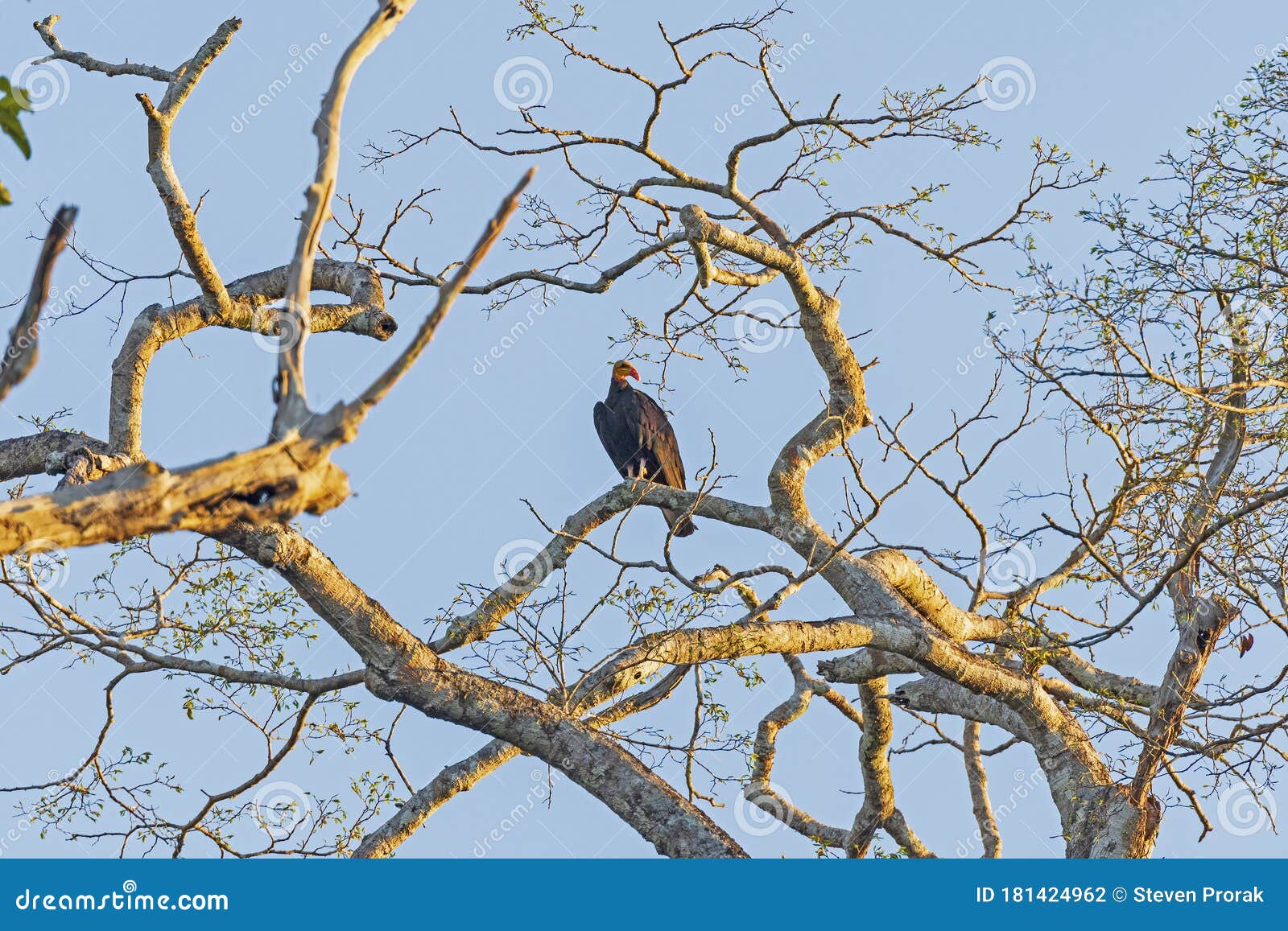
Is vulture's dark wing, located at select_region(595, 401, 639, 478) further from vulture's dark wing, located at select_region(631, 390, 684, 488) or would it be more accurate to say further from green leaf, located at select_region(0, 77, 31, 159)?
green leaf, located at select_region(0, 77, 31, 159)

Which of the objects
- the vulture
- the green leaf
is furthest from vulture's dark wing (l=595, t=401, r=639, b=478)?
the green leaf

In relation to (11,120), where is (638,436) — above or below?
above

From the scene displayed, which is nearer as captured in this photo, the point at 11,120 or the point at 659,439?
the point at 11,120

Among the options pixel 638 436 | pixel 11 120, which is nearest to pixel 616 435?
pixel 638 436

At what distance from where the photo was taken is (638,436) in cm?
932

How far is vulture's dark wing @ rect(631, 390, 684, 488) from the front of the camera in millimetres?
9234

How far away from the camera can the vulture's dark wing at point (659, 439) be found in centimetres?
923

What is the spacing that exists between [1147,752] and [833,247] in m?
2.54

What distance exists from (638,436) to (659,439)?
0.16 metres

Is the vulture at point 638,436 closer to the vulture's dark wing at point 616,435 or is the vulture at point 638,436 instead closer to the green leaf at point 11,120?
the vulture's dark wing at point 616,435

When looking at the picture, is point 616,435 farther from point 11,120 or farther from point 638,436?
point 11,120

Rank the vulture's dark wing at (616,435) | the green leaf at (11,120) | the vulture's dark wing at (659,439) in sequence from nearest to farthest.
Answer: the green leaf at (11,120)
the vulture's dark wing at (659,439)
the vulture's dark wing at (616,435)

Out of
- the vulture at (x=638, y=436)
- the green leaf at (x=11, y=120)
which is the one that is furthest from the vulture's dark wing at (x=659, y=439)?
the green leaf at (x=11, y=120)

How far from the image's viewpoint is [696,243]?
17.4ft
